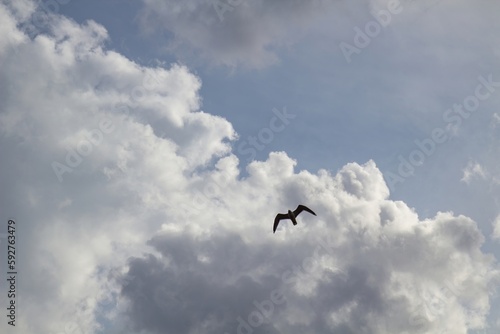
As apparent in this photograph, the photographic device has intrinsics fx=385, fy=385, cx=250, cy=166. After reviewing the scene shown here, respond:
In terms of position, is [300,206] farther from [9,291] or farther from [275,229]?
[9,291]

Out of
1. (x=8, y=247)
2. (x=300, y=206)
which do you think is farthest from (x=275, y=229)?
(x=8, y=247)

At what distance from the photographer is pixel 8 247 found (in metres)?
62.0

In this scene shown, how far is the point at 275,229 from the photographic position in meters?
46.7

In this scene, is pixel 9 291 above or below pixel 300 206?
below

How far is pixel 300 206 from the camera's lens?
150 feet

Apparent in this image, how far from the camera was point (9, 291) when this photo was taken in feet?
213

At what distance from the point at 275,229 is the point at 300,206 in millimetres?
4250

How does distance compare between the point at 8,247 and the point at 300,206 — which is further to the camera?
the point at 8,247

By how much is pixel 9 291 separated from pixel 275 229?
49.3 m

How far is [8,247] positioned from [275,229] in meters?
45.0

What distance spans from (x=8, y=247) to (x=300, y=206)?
1909 inches

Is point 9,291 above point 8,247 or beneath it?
beneath

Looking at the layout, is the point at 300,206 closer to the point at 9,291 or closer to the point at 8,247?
the point at 8,247

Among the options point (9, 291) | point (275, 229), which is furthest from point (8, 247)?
point (275, 229)
